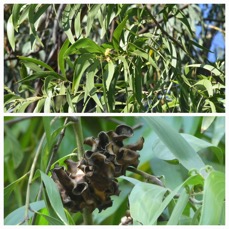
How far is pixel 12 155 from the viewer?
3.31ft

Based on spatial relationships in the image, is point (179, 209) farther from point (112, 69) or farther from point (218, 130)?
point (112, 69)

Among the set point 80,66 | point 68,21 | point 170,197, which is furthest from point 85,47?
point 170,197

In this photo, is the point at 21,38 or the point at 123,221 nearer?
the point at 123,221

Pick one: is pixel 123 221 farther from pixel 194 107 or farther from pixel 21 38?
pixel 21 38

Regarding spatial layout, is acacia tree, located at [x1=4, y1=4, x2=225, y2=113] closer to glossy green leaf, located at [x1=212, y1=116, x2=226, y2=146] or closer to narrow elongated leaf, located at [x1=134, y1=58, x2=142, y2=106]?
narrow elongated leaf, located at [x1=134, y1=58, x2=142, y2=106]

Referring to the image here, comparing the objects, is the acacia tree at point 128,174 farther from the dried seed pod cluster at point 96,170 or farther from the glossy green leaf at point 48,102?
the glossy green leaf at point 48,102

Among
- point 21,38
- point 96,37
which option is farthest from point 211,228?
point 21,38

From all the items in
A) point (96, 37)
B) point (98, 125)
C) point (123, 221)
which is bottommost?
point (123, 221)

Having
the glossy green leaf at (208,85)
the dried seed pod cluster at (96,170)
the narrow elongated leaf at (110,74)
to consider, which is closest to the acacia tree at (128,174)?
the dried seed pod cluster at (96,170)

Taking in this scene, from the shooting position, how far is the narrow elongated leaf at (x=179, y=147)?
2.79 ft

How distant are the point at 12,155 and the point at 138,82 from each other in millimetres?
274

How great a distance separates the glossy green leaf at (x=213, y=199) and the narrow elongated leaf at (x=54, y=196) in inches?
6.8

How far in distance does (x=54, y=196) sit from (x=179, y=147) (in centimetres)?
18

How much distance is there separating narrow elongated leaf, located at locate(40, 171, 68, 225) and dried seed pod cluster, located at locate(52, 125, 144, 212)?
1.0 inches
